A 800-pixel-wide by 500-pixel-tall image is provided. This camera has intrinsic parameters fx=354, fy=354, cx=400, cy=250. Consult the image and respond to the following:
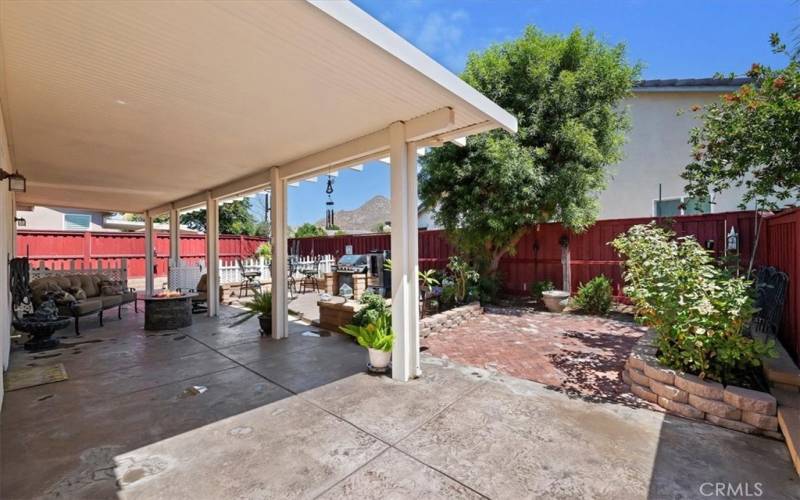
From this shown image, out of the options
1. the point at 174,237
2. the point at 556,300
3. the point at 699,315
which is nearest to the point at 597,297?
the point at 556,300

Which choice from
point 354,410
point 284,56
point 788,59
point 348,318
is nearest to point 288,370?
point 354,410

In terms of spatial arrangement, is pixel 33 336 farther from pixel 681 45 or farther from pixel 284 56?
pixel 681 45

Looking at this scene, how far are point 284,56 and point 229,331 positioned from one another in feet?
16.9

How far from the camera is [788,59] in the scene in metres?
3.28

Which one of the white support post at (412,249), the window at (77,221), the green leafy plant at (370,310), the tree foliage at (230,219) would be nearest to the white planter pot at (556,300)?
the green leafy plant at (370,310)

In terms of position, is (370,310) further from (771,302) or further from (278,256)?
(771,302)

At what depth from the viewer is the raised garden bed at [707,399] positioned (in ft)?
8.59

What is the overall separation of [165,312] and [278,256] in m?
2.50

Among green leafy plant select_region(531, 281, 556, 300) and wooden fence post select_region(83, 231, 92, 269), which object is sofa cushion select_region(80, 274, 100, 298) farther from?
green leafy plant select_region(531, 281, 556, 300)

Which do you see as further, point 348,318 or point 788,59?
point 348,318

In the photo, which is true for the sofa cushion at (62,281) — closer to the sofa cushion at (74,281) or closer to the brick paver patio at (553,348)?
the sofa cushion at (74,281)

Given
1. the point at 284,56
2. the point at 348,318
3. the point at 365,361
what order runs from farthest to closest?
the point at 348,318, the point at 365,361, the point at 284,56

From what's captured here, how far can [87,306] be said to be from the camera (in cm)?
628

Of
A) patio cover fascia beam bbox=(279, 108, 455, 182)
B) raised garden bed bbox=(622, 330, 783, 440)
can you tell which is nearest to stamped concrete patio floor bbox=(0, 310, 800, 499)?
raised garden bed bbox=(622, 330, 783, 440)
